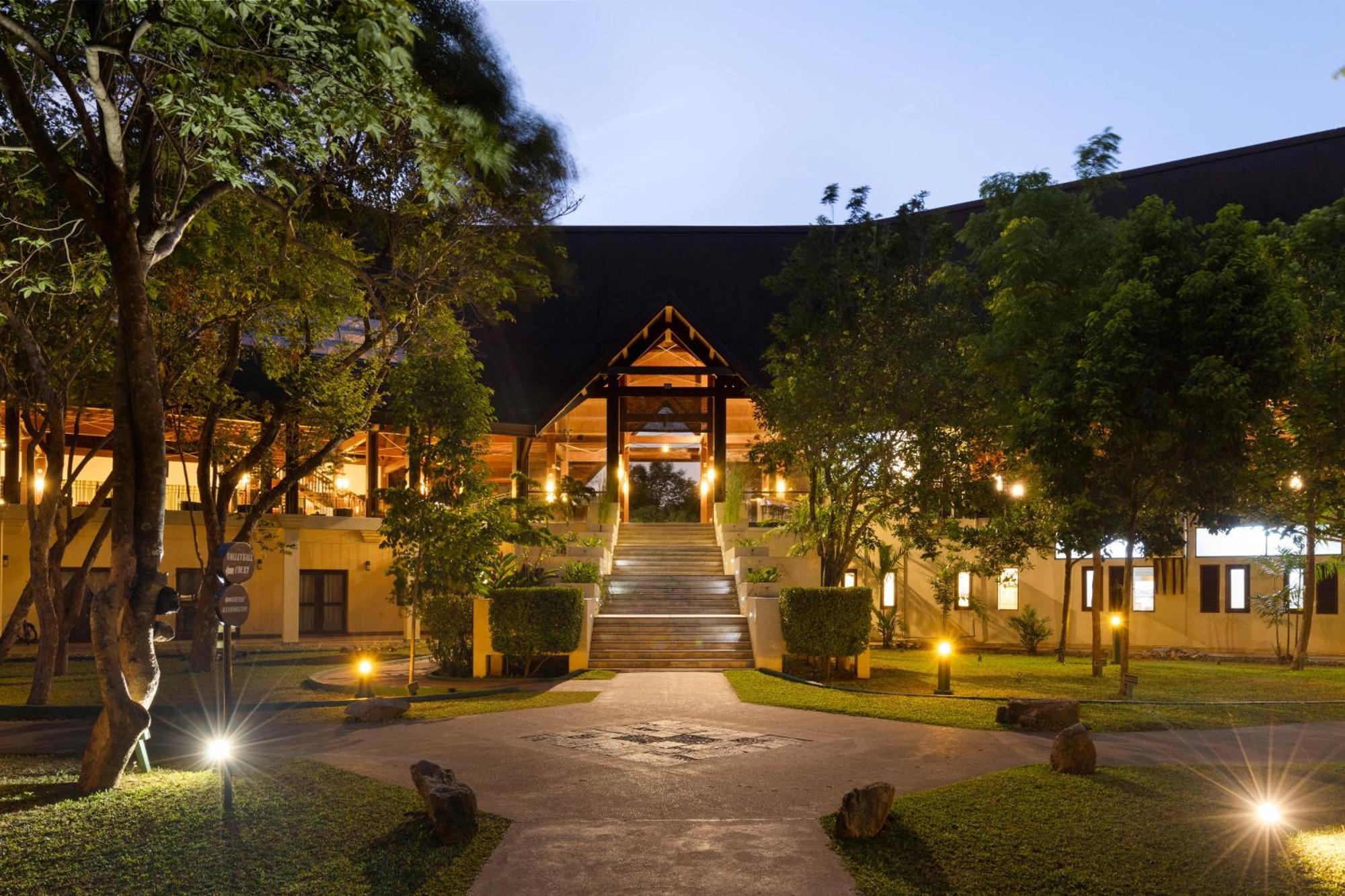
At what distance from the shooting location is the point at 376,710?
41.9 feet

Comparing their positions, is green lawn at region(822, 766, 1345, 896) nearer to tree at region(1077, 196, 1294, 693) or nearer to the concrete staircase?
tree at region(1077, 196, 1294, 693)

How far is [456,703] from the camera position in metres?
14.6

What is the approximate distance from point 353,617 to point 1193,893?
27.9 m

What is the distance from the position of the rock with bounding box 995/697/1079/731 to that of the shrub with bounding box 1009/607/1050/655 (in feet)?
45.4

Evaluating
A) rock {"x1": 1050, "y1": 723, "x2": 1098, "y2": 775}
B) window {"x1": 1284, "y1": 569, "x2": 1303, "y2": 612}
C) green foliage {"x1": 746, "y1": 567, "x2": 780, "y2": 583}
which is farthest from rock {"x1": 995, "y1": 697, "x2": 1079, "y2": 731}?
window {"x1": 1284, "y1": 569, "x2": 1303, "y2": 612}

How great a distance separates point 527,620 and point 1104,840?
A: 1215 centimetres

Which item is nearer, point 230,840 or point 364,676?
point 230,840

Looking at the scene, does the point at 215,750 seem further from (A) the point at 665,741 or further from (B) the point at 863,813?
(B) the point at 863,813

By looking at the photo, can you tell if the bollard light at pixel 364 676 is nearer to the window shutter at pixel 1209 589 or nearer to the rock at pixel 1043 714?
the rock at pixel 1043 714

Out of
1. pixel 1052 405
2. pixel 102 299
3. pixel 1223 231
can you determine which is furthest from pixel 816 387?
pixel 102 299

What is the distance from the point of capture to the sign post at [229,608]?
767cm

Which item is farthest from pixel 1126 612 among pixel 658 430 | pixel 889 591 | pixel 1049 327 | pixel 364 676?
pixel 658 430

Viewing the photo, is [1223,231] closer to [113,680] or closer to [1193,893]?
[1193,893]

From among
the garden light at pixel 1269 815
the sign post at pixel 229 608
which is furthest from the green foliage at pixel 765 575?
the garden light at pixel 1269 815
